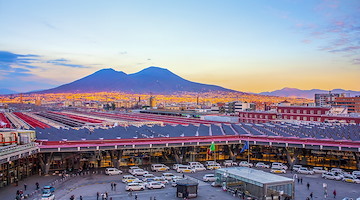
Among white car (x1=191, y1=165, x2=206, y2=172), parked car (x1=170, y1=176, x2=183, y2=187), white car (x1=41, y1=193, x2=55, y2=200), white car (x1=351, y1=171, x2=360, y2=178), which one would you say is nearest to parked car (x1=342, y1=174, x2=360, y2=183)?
white car (x1=351, y1=171, x2=360, y2=178)

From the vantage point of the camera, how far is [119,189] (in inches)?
1220

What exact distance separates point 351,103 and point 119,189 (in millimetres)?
122448

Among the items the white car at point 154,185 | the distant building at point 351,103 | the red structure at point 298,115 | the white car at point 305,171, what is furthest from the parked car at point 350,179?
the distant building at point 351,103

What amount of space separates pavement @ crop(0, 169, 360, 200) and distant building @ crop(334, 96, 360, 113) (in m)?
106

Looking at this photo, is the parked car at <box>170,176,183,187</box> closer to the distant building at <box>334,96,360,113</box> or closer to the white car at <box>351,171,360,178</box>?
the white car at <box>351,171,360,178</box>

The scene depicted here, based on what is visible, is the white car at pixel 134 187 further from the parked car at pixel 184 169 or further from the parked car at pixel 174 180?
the parked car at pixel 184 169

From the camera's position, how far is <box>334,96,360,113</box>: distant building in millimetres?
128500

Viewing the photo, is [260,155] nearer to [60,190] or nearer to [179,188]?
[179,188]

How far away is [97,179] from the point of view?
34906mm

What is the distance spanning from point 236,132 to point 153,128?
38.3 ft

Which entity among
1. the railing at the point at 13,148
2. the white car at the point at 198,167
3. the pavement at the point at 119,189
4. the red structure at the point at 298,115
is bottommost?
the pavement at the point at 119,189

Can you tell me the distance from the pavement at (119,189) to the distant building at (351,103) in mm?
105859

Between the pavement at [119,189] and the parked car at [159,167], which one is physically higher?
the parked car at [159,167]

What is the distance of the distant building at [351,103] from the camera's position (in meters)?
128
